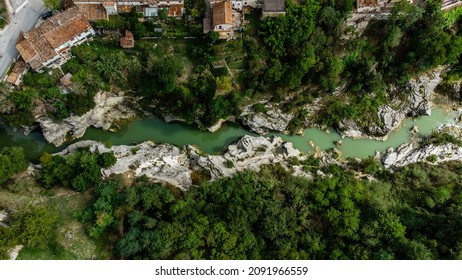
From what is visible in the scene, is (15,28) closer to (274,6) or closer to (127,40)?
(127,40)

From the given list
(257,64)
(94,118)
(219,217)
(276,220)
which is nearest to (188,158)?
(219,217)

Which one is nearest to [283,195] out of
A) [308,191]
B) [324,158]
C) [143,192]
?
[308,191]

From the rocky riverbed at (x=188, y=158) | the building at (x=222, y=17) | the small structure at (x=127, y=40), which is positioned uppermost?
the building at (x=222, y=17)

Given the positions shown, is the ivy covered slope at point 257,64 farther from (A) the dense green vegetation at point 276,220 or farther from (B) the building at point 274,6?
(A) the dense green vegetation at point 276,220

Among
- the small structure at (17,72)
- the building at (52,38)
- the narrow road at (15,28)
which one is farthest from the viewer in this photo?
the narrow road at (15,28)

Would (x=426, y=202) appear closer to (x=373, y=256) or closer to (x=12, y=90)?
(x=373, y=256)

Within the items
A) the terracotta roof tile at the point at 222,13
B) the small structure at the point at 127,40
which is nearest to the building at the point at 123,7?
the small structure at the point at 127,40
